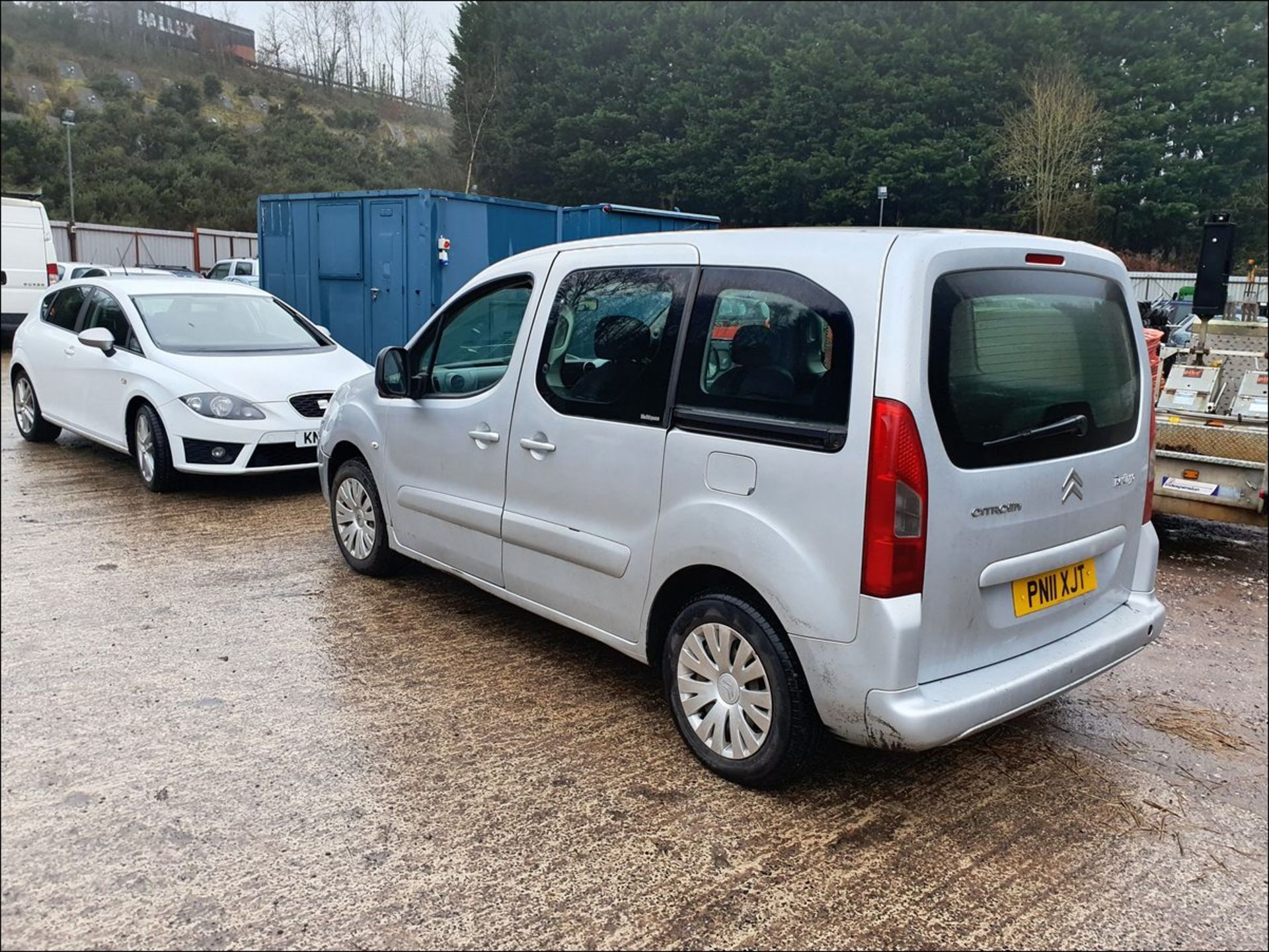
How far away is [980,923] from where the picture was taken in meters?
2.53

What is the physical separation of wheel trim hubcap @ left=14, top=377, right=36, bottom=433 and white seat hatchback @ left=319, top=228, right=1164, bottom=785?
665 cm

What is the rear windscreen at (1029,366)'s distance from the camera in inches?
109

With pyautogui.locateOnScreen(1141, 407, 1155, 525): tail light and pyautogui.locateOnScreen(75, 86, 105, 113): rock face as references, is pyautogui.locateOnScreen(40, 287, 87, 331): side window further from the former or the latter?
pyautogui.locateOnScreen(75, 86, 105, 113): rock face

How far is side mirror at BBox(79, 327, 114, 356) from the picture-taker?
7.24m

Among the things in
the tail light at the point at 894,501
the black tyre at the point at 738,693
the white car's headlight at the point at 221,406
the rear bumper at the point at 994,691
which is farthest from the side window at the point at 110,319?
the rear bumper at the point at 994,691

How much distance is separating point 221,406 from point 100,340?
4.68 ft

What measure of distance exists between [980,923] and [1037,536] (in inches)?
44.6

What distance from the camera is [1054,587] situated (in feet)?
10.1

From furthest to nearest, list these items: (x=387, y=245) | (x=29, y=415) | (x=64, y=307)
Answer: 1. (x=387, y=245)
2. (x=29, y=415)
3. (x=64, y=307)

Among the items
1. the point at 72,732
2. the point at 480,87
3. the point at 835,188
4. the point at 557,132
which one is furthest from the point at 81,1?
the point at 72,732

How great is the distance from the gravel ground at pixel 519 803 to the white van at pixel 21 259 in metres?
13.4

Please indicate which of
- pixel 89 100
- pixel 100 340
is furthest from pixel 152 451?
pixel 89 100

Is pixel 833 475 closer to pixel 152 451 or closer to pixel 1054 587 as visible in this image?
pixel 1054 587

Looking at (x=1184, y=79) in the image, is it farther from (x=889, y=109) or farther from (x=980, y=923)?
(x=980, y=923)
